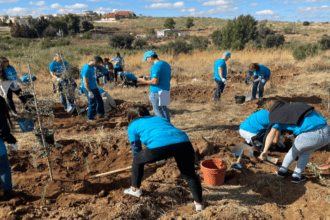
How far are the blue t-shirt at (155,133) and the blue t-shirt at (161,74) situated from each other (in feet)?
5.53

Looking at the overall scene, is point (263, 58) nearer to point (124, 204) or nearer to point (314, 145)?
point (314, 145)

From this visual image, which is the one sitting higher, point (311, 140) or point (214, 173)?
point (311, 140)

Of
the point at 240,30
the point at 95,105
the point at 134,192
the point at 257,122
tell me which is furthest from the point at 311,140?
the point at 240,30

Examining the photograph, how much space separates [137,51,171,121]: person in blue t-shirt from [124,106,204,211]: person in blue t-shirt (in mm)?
1643

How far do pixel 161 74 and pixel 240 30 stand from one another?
67.3ft

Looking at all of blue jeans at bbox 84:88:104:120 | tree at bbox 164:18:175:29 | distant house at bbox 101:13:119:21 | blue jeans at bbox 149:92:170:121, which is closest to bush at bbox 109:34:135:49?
blue jeans at bbox 84:88:104:120

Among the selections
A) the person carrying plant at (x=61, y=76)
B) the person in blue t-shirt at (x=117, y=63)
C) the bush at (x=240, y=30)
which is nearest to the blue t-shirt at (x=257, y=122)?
the person carrying plant at (x=61, y=76)

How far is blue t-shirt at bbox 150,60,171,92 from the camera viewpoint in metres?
4.19

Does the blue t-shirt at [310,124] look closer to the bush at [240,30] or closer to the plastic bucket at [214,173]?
the plastic bucket at [214,173]

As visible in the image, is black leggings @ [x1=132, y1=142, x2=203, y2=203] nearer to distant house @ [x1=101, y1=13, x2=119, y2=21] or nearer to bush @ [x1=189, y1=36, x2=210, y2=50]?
bush @ [x1=189, y1=36, x2=210, y2=50]

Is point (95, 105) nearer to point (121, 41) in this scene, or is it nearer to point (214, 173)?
point (214, 173)

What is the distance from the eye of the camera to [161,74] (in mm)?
4258

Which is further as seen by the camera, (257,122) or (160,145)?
(257,122)

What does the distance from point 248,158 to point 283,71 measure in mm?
9486
